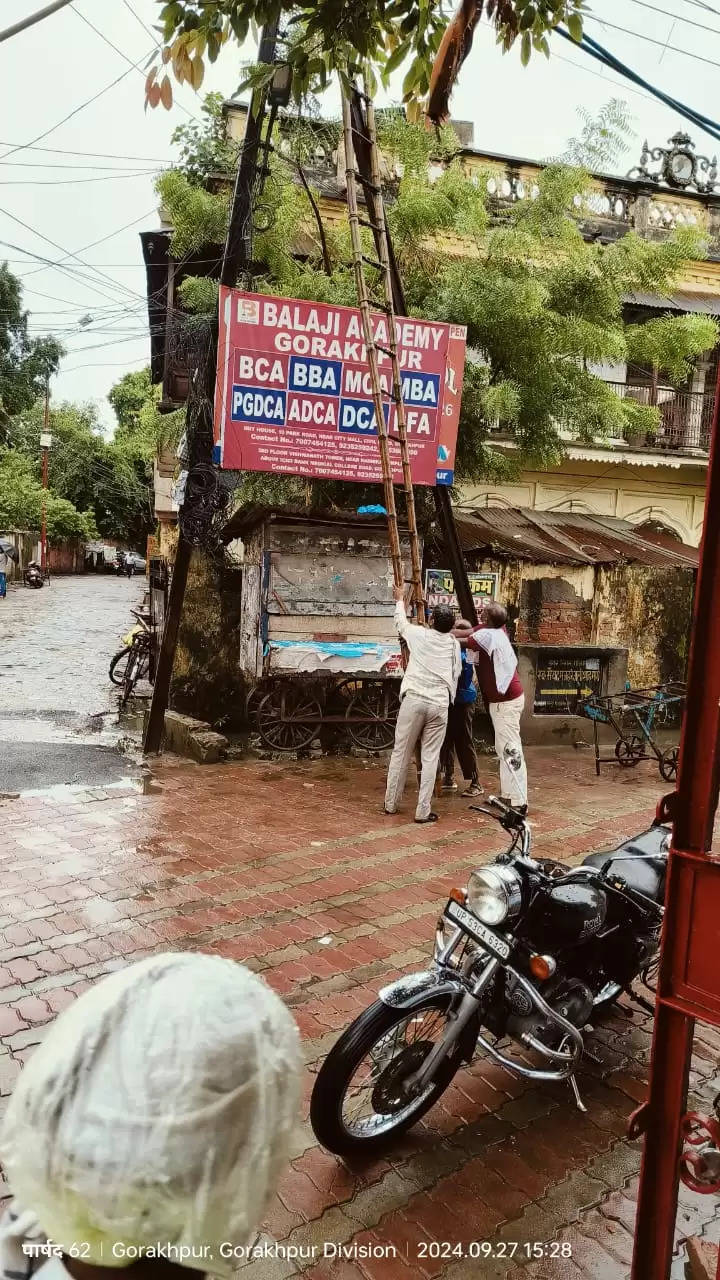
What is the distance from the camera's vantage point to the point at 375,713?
948cm

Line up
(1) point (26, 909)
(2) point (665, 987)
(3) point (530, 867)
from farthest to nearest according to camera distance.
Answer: (1) point (26, 909) < (3) point (530, 867) < (2) point (665, 987)

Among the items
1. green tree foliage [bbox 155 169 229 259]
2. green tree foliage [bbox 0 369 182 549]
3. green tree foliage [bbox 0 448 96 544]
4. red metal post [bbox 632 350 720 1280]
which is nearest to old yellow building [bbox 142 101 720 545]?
green tree foliage [bbox 155 169 229 259]

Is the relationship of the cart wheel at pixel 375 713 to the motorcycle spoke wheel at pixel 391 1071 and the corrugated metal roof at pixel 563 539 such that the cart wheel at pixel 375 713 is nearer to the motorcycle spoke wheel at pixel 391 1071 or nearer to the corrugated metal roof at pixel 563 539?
the corrugated metal roof at pixel 563 539

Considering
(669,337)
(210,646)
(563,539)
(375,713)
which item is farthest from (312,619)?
(563,539)

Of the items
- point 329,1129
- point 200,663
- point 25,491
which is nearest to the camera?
point 329,1129

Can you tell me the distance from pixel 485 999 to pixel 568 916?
45 cm

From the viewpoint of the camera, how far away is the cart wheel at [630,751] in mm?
9203

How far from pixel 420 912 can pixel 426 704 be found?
2.19 meters

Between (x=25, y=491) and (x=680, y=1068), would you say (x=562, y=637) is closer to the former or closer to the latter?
(x=680, y=1068)

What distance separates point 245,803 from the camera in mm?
7219

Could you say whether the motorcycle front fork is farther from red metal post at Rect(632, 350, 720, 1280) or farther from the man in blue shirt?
the man in blue shirt

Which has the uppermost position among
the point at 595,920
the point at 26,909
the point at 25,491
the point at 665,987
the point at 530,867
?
the point at 25,491

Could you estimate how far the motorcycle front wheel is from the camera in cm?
279

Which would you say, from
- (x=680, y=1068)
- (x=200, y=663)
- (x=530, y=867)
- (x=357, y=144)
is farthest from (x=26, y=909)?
(x=357, y=144)
